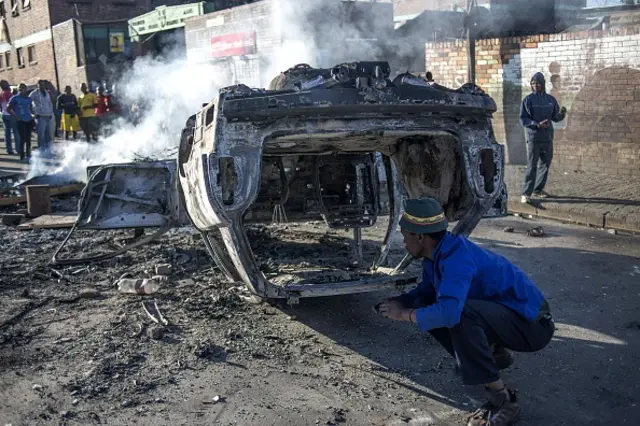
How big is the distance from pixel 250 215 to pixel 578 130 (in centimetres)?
647

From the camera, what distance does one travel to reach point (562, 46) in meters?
10.8

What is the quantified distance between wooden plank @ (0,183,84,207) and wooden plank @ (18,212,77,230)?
1.37m

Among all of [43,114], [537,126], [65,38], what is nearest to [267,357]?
[537,126]

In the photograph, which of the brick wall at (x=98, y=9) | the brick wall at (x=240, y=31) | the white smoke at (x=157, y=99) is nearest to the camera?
the white smoke at (x=157, y=99)

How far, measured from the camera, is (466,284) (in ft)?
10.4

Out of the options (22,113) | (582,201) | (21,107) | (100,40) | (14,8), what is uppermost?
(14,8)

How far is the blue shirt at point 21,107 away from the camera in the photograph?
1502 cm

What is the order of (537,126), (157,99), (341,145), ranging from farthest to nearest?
(157,99)
(537,126)
(341,145)

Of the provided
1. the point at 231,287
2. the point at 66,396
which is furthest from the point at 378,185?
the point at 66,396

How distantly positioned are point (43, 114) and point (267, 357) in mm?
13363

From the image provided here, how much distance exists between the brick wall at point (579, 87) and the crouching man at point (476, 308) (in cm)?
743

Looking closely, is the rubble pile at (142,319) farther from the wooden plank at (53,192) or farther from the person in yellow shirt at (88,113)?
the person in yellow shirt at (88,113)

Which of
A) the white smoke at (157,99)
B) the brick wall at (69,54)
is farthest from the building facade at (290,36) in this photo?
the brick wall at (69,54)

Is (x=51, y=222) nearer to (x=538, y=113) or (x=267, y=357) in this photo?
(x=267, y=357)
